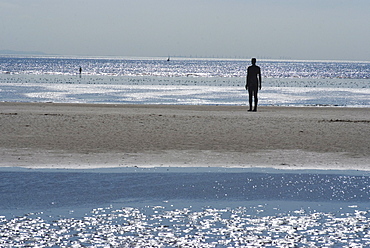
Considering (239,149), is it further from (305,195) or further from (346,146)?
(305,195)

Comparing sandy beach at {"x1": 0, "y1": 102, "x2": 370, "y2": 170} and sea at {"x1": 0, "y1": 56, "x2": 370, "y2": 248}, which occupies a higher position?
sea at {"x1": 0, "y1": 56, "x2": 370, "y2": 248}

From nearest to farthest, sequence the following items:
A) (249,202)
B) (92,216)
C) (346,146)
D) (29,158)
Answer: (92,216) < (249,202) < (29,158) < (346,146)

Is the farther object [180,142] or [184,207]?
[180,142]

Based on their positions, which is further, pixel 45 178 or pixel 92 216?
pixel 45 178

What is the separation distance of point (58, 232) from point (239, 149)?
257 inches

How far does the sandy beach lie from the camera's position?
10062 millimetres

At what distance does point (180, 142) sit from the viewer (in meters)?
12.4

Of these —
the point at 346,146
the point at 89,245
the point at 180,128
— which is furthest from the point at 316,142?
the point at 89,245

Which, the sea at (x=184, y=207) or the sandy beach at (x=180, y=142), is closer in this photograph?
the sea at (x=184, y=207)

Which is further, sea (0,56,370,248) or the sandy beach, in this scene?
the sandy beach

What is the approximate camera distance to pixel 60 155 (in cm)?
1060

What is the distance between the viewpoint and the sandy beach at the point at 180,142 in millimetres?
10062

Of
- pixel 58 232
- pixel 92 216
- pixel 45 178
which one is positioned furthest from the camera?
pixel 45 178

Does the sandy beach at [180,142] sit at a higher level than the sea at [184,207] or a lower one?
lower
